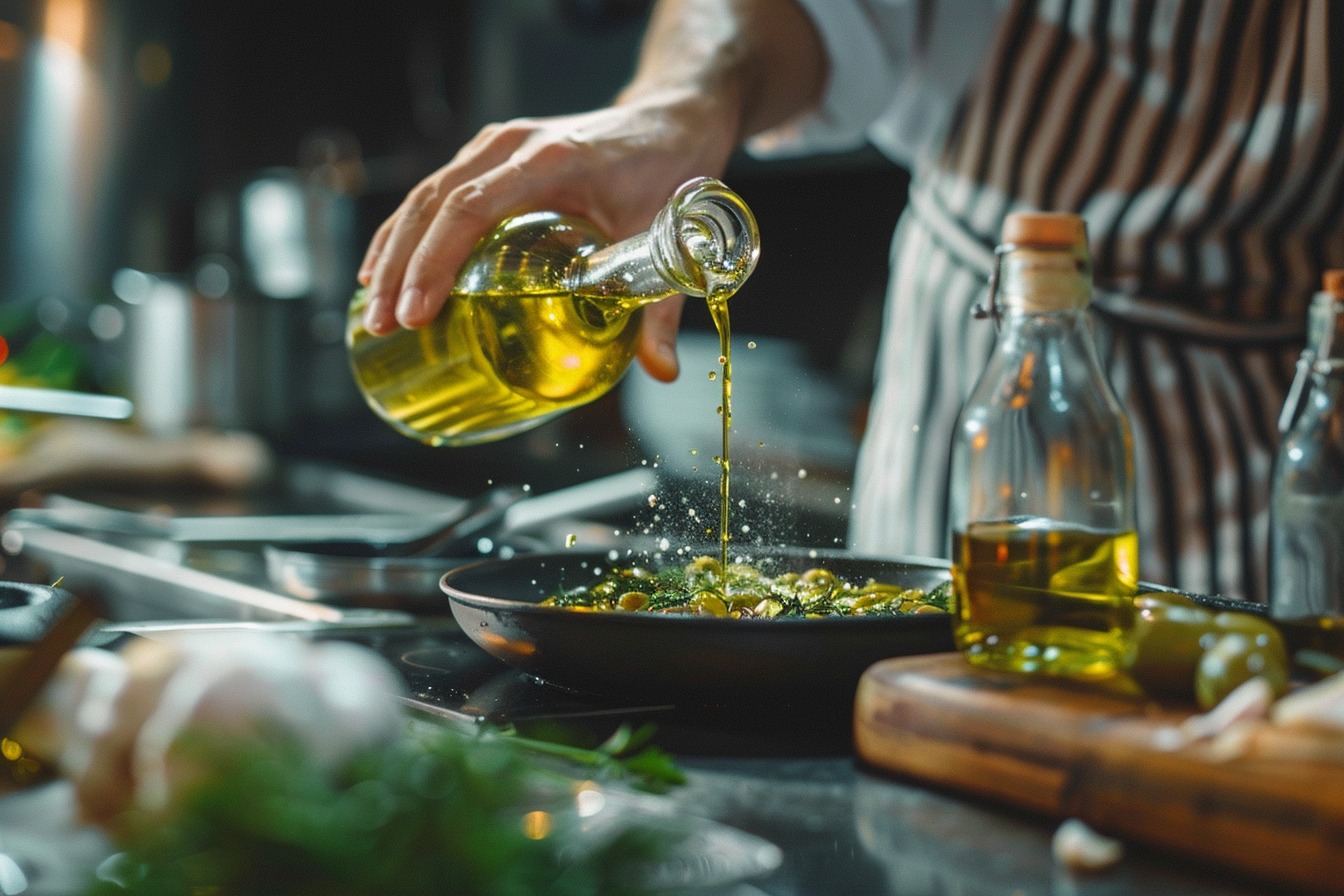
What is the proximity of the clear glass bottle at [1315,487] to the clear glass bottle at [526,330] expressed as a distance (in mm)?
368

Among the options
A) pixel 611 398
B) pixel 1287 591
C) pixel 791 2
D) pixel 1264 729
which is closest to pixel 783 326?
pixel 611 398

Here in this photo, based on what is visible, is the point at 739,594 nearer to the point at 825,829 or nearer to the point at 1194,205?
the point at 825,829

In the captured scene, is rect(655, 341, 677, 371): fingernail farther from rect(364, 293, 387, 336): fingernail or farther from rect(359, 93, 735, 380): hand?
rect(364, 293, 387, 336): fingernail

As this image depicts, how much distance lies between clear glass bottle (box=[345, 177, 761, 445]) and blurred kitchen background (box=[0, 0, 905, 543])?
695 mm

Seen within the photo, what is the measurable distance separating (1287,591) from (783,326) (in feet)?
7.83

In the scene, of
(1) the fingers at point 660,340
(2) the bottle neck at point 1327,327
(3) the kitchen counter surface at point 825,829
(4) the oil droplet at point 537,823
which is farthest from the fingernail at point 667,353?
(4) the oil droplet at point 537,823

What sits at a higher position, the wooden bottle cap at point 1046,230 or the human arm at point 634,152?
the human arm at point 634,152

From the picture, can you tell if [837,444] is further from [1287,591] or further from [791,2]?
[1287,591]

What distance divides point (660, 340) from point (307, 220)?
3.21 m

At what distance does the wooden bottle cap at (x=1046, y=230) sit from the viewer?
72 centimetres

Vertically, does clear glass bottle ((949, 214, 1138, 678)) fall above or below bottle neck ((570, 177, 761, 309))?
below

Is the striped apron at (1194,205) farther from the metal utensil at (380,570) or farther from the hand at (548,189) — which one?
the metal utensil at (380,570)

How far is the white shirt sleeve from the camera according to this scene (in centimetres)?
164

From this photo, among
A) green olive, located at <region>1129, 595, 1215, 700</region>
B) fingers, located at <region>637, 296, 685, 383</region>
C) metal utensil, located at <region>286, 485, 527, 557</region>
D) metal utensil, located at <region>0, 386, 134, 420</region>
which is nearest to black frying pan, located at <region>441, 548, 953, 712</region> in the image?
green olive, located at <region>1129, 595, 1215, 700</region>
